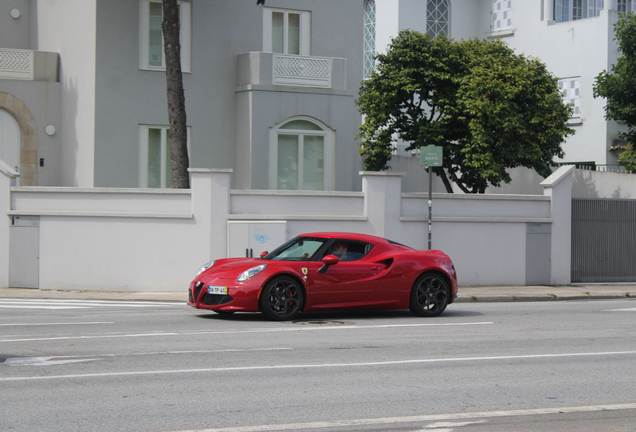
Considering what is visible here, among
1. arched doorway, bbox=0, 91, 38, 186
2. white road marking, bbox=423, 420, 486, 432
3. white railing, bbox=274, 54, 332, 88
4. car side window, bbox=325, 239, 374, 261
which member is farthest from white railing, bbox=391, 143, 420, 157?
white road marking, bbox=423, 420, 486, 432

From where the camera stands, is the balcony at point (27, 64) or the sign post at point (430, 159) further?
the balcony at point (27, 64)

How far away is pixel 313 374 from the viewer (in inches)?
304

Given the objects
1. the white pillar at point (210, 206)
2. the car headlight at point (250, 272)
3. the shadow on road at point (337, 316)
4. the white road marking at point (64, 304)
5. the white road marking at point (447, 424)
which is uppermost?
the white pillar at point (210, 206)

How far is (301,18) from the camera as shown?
22.5m

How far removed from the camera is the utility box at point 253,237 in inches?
666

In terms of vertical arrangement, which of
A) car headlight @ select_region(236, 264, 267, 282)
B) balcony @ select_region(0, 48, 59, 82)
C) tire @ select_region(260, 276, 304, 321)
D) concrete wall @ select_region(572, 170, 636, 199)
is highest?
balcony @ select_region(0, 48, 59, 82)

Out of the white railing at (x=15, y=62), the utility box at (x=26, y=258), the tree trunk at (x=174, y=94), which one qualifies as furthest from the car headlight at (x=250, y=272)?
the white railing at (x=15, y=62)

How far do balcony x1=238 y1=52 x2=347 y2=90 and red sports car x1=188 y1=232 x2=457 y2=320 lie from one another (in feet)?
31.3

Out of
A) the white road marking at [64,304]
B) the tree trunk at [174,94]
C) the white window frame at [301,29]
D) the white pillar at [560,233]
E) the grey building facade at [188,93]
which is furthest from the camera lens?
the white window frame at [301,29]

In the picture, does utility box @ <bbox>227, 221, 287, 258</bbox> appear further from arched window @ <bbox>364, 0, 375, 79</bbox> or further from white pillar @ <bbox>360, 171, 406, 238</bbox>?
arched window @ <bbox>364, 0, 375, 79</bbox>

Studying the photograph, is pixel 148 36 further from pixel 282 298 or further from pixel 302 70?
pixel 282 298

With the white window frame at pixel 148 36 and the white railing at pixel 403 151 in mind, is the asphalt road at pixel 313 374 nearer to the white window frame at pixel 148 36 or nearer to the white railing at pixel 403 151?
the white window frame at pixel 148 36

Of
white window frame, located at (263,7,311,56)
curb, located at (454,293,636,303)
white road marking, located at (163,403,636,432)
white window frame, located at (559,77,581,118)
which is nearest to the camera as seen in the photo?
white road marking, located at (163,403,636,432)

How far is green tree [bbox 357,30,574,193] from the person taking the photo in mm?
22609
